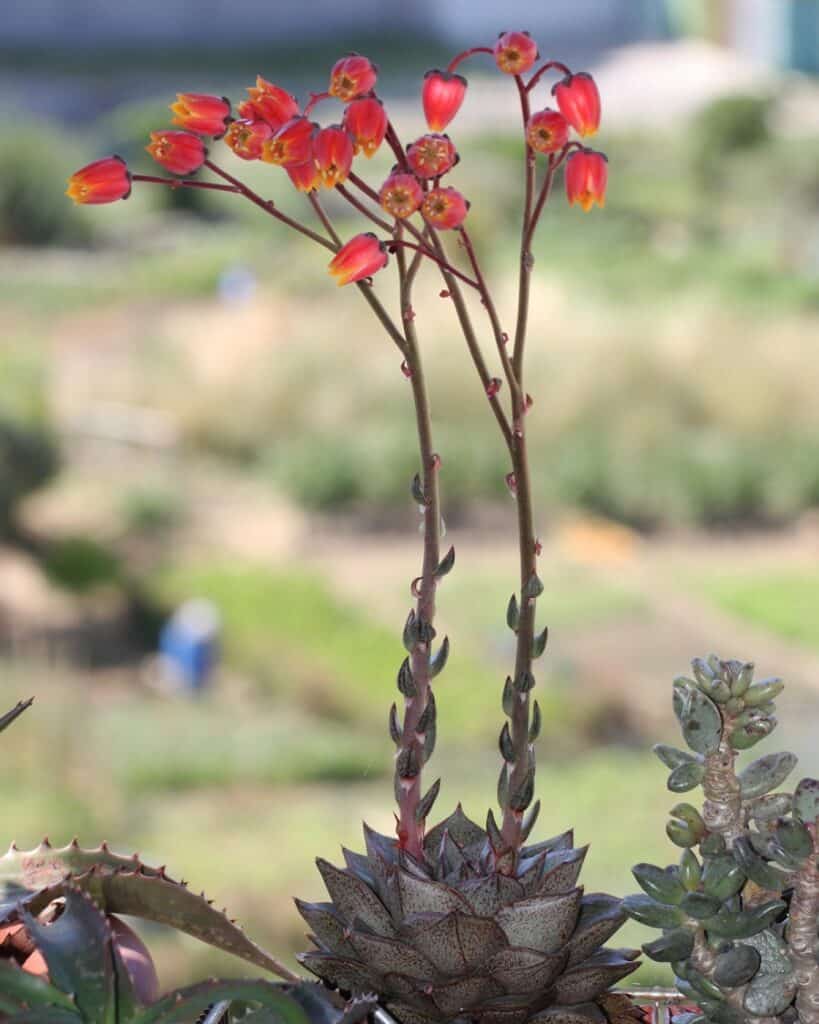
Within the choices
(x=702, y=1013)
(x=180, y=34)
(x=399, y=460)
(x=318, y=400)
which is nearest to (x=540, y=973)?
(x=702, y=1013)

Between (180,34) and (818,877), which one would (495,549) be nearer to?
(818,877)

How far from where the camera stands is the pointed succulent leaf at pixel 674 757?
0.40 m

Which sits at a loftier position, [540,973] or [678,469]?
[678,469]

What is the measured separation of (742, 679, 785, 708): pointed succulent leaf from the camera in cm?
39

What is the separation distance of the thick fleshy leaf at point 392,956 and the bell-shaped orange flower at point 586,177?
19 cm

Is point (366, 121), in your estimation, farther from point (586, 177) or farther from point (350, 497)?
point (350, 497)

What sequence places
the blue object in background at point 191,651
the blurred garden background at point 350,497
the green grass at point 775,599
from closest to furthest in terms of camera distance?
the blurred garden background at point 350,497 → the blue object in background at point 191,651 → the green grass at point 775,599

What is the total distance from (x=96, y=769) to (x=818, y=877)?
2.40m

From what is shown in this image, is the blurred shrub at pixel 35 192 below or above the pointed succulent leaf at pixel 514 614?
above

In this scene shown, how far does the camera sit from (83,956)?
361 mm

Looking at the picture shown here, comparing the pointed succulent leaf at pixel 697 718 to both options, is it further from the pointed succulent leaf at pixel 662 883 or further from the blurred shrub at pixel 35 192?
the blurred shrub at pixel 35 192

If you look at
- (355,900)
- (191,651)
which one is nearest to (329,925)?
(355,900)

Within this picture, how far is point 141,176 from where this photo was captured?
1.34ft

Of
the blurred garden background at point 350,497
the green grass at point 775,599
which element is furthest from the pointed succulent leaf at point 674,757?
the green grass at point 775,599
